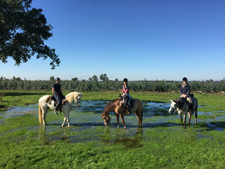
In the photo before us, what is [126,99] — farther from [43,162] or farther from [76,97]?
[43,162]

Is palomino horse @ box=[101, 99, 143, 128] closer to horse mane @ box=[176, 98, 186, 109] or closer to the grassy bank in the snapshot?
horse mane @ box=[176, 98, 186, 109]

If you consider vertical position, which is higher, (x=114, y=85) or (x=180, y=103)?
(x=114, y=85)

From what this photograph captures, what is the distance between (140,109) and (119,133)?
2479 millimetres

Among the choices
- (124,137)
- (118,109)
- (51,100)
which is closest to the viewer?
(124,137)

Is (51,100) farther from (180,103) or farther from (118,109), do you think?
(180,103)

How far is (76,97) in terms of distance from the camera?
980 cm

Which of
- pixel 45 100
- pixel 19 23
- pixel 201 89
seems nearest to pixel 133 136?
pixel 45 100

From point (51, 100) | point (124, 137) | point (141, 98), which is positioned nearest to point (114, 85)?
point (141, 98)

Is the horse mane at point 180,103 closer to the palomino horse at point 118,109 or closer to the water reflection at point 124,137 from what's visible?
the palomino horse at point 118,109

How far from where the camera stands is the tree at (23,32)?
48.5 feet

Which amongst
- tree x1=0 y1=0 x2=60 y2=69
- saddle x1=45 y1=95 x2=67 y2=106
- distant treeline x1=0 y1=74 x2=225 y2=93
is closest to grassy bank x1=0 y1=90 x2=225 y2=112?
tree x1=0 y1=0 x2=60 y2=69

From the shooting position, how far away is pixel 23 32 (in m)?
16.9

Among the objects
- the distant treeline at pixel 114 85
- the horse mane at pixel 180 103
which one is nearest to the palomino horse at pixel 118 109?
the horse mane at pixel 180 103

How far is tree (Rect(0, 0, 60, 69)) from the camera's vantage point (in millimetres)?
14795
